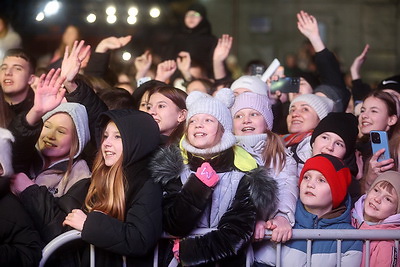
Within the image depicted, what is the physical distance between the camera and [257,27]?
13.0 metres

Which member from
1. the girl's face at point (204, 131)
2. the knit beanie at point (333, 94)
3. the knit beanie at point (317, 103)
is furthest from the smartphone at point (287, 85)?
the girl's face at point (204, 131)

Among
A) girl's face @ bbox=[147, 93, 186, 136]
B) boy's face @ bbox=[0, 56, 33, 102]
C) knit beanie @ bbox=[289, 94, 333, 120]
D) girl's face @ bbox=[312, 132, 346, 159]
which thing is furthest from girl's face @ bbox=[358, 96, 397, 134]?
boy's face @ bbox=[0, 56, 33, 102]

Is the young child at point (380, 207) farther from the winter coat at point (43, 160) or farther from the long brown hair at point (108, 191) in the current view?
the winter coat at point (43, 160)

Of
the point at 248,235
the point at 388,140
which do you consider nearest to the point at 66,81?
the point at 248,235

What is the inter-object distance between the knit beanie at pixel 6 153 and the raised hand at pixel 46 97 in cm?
24

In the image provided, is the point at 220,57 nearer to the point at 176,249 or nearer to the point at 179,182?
the point at 179,182

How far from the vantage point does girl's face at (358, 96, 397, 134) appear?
576 centimetres

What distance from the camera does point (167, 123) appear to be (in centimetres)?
538

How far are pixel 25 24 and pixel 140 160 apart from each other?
554cm

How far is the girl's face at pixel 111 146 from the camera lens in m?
4.44

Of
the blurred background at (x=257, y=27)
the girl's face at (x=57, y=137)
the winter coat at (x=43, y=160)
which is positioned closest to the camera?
the winter coat at (x=43, y=160)

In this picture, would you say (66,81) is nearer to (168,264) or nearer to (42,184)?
(42,184)

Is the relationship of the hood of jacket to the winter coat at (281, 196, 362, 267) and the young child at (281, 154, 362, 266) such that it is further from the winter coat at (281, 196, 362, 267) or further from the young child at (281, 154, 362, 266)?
the winter coat at (281, 196, 362, 267)

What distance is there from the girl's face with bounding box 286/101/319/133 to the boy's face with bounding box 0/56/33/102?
201 centimetres
